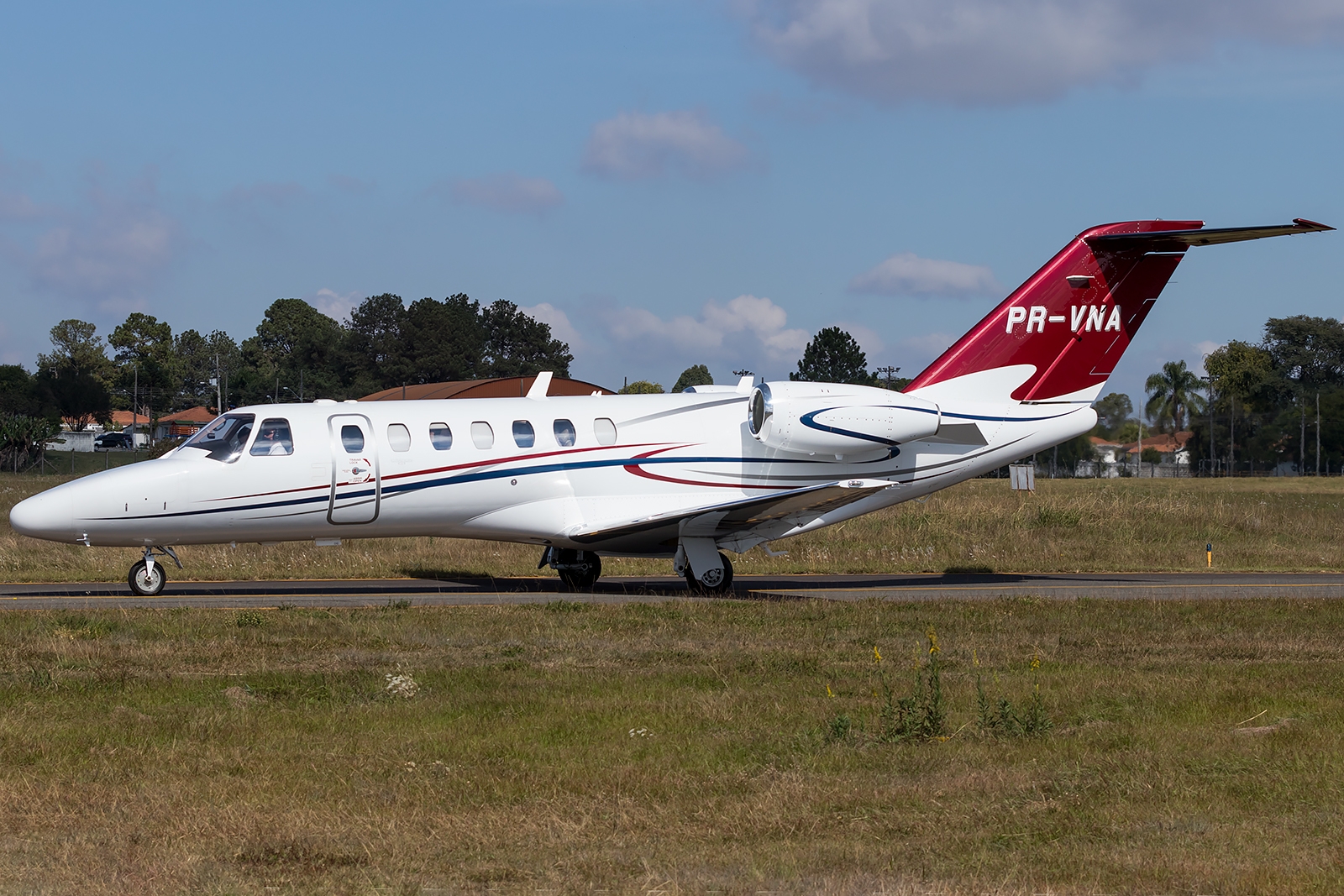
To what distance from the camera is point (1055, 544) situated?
30.4 meters

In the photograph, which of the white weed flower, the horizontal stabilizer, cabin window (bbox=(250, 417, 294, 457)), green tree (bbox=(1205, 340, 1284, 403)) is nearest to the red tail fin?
the horizontal stabilizer

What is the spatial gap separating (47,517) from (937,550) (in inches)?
704

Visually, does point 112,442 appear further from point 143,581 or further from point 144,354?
point 143,581

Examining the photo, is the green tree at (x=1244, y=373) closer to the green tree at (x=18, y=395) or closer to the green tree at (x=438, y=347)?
the green tree at (x=438, y=347)

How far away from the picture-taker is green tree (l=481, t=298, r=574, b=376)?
390ft

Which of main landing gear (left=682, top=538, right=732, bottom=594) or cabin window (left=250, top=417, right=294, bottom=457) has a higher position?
cabin window (left=250, top=417, right=294, bottom=457)

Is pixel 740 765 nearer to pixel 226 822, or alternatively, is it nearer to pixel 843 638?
pixel 226 822

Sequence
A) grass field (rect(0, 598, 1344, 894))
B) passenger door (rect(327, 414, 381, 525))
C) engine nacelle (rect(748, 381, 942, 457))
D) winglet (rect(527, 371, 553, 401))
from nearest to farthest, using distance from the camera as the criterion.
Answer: grass field (rect(0, 598, 1344, 894))
passenger door (rect(327, 414, 381, 525))
engine nacelle (rect(748, 381, 942, 457))
winglet (rect(527, 371, 553, 401))

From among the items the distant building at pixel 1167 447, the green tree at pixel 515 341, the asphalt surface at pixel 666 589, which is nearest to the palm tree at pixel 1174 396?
the distant building at pixel 1167 447

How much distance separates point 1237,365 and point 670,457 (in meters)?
113

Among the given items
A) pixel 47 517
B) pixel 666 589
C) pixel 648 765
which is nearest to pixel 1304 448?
pixel 666 589

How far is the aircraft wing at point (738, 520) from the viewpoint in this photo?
19.9m

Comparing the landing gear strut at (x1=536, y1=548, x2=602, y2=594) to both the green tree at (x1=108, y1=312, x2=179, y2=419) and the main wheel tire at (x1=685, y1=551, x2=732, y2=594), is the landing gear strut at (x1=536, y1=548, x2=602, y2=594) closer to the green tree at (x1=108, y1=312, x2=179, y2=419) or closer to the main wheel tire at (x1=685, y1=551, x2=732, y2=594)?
the main wheel tire at (x1=685, y1=551, x2=732, y2=594)

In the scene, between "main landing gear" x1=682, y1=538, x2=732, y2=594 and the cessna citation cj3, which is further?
"main landing gear" x1=682, y1=538, x2=732, y2=594
